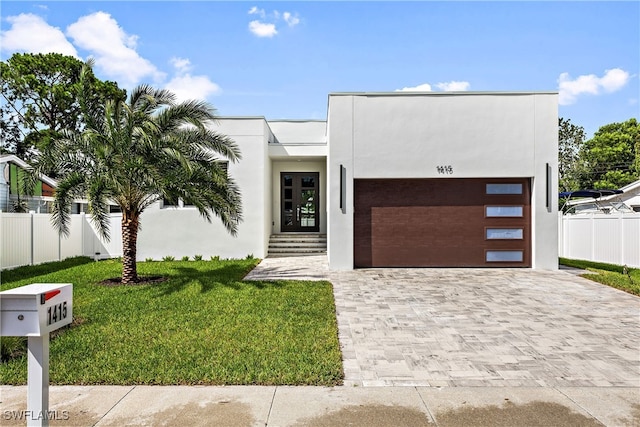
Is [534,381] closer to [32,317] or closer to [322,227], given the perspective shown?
[32,317]

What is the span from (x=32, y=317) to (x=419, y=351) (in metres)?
3.94

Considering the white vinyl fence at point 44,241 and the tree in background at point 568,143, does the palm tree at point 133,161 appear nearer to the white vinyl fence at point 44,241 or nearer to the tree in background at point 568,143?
the white vinyl fence at point 44,241

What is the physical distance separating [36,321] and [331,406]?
92.1 inches

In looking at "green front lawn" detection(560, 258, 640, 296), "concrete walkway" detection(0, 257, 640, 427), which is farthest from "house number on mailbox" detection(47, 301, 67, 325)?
"green front lawn" detection(560, 258, 640, 296)

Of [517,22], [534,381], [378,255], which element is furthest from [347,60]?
[534,381]

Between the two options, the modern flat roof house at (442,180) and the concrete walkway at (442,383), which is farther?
the modern flat roof house at (442,180)

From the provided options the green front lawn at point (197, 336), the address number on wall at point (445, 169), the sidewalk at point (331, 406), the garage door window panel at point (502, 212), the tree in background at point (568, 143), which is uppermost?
the tree in background at point (568, 143)

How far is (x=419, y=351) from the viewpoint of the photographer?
15.0 ft

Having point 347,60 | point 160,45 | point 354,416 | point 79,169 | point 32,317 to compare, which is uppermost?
point 347,60

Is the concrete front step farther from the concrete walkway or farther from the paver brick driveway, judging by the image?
the concrete walkway

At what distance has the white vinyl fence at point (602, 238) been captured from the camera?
11.1 metres

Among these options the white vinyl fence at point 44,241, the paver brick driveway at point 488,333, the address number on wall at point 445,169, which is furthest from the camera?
the address number on wall at point 445,169

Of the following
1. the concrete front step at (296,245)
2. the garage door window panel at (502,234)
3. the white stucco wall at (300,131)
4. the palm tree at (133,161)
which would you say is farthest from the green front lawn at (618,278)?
the white stucco wall at (300,131)

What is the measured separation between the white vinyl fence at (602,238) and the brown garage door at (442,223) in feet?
10.5
